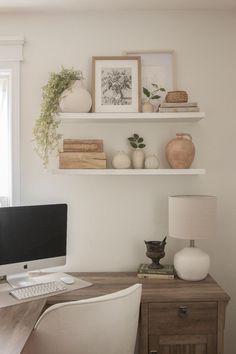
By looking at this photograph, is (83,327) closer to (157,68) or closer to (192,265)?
(192,265)

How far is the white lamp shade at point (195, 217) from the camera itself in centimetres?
228

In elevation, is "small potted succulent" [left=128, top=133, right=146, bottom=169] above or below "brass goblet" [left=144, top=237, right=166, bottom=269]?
above

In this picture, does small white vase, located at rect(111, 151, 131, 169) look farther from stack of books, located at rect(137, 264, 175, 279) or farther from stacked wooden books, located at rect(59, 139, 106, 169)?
stack of books, located at rect(137, 264, 175, 279)

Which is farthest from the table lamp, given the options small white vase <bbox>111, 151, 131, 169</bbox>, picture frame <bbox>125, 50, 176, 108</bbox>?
picture frame <bbox>125, 50, 176, 108</bbox>

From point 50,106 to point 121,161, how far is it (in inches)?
22.7

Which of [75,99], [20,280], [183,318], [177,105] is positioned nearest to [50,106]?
[75,99]

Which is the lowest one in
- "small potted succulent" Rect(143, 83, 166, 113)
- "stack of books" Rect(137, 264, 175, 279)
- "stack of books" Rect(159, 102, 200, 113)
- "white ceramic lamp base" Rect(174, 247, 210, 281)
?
"stack of books" Rect(137, 264, 175, 279)

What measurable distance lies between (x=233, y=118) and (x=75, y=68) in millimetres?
1114

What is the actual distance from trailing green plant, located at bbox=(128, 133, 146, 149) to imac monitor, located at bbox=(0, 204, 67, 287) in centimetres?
61

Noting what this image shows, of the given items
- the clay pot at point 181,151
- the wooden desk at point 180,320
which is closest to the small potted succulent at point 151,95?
the clay pot at point 181,151

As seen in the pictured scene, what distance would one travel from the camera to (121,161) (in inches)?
96.5

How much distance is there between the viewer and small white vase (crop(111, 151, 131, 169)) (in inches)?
96.5

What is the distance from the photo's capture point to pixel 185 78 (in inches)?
103


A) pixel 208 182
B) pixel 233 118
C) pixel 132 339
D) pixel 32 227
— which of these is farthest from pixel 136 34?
pixel 132 339
